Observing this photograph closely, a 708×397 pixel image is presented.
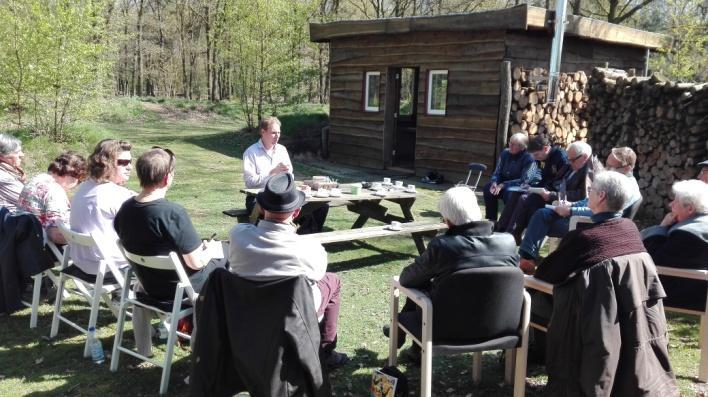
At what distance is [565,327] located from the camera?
2.94 m

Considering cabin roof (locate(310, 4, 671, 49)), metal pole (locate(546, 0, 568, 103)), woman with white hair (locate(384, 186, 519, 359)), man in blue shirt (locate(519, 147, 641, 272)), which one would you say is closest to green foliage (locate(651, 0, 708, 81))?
cabin roof (locate(310, 4, 671, 49))

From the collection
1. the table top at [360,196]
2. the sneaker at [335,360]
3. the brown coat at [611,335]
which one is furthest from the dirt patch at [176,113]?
the brown coat at [611,335]

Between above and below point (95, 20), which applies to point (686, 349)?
below

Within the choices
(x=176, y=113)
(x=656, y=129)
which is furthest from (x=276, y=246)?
(x=176, y=113)

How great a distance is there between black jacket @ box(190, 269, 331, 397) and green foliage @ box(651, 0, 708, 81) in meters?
13.7

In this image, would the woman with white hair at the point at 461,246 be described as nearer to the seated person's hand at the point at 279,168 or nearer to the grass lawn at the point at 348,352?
the grass lawn at the point at 348,352

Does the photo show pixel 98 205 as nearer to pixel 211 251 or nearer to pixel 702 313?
pixel 211 251

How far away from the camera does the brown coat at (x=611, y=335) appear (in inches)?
110

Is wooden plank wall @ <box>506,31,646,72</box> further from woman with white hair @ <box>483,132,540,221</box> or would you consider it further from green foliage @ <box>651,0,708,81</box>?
woman with white hair @ <box>483,132,540,221</box>

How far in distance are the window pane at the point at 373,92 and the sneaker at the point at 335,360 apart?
960 centimetres

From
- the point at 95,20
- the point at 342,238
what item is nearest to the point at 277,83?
the point at 95,20

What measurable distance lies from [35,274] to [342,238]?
95.8 inches

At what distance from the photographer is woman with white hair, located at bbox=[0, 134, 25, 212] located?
4535 millimetres

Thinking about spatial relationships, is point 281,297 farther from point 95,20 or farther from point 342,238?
point 95,20
